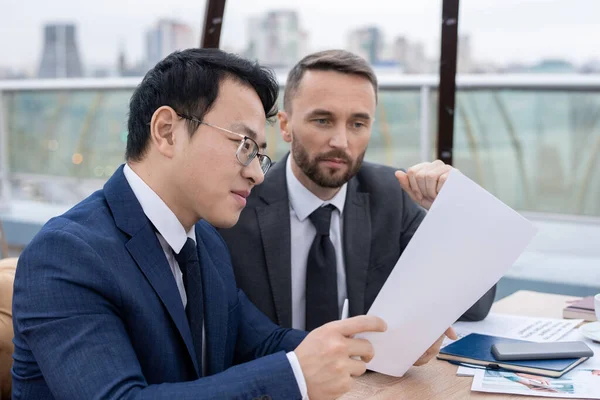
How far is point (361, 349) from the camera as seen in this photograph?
1274 mm

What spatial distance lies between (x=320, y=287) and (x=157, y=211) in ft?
2.48

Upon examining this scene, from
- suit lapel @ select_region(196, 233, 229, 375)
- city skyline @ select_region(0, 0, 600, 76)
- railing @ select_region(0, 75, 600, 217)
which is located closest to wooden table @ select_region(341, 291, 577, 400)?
suit lapel @ select_region(196, 233, 229, 375)

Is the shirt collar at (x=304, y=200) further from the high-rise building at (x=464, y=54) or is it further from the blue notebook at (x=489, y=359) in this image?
the high-rise building at (x=464, y=54)

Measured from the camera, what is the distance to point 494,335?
1.75m

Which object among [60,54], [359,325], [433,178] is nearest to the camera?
[359,325]

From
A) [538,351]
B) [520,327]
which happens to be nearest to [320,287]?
[520,327]

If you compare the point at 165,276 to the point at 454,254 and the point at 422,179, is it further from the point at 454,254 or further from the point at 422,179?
the point at 422,179

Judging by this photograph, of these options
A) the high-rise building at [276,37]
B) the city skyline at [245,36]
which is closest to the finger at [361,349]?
the city skyline at [245,36]

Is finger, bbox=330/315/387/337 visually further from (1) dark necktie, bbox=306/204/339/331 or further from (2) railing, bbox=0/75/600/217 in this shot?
(2) railing, bbox=0/75/600/217

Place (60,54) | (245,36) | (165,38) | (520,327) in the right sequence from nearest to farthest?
1. (520,327)
2. (245,36)
3. (165,38)
4. (60,54)

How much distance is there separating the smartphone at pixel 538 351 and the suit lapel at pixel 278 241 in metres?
0.62

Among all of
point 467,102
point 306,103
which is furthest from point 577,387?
point 467,102

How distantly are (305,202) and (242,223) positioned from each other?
20 centimetres

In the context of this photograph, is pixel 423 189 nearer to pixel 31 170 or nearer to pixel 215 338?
pixel 215 338
